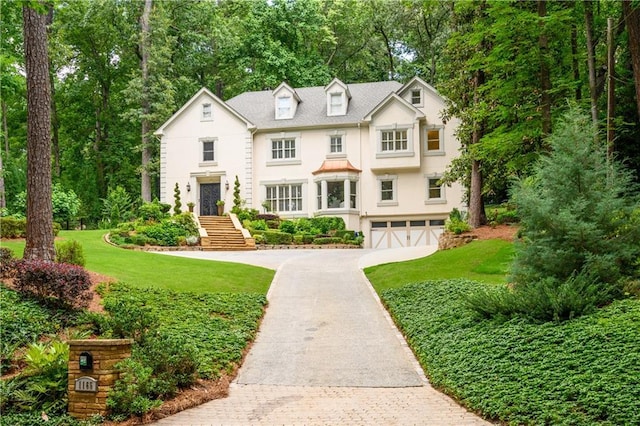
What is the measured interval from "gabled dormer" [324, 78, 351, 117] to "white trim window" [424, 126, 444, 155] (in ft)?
16.4

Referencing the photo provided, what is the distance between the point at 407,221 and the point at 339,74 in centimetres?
1698

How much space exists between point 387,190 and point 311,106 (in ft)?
23.4

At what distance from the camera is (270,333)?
11.7 m

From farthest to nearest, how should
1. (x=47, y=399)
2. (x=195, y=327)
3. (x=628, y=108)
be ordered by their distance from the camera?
1. (x=628, y=108)
2. (x=195, y=327)
3. (x=47, y=399)

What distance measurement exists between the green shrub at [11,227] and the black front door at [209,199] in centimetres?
1459

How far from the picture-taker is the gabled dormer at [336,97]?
33656mm

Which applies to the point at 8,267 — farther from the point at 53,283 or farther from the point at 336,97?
the point at 336,97

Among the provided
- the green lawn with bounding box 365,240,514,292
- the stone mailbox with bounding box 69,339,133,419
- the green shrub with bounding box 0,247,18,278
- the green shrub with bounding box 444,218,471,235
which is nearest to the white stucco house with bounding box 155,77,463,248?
the green shrub with bounding box 444,218,471,235

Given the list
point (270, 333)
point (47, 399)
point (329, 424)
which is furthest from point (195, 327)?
point (329, 424)

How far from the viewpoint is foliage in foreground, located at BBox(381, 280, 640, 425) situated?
21.2 ft

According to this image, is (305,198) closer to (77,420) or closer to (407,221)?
(407,221)

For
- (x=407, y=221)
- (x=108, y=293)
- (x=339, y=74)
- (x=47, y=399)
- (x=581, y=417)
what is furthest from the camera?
(x=339, y=74)

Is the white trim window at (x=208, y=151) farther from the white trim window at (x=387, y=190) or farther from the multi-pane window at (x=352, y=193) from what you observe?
the white trim window at (x=387, y=190)

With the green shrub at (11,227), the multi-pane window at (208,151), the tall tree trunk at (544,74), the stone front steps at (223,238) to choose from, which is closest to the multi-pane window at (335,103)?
the multi-pane window at (208,151)
